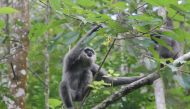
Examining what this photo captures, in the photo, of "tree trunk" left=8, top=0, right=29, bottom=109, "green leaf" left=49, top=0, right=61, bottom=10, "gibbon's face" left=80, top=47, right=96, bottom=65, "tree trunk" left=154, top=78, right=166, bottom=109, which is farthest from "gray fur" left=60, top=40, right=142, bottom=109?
"green leaf" left=49, top=0, right=61, bottom=10

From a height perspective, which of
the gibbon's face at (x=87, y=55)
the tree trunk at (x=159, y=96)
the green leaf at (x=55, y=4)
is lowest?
the tree trunk at (x=159, y=96)

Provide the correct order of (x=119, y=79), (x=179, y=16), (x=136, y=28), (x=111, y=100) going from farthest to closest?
1. (x=119, y=79)
2. (x=111, y=100)
3. (x=136, y=28)
4. (x=179, y=16)

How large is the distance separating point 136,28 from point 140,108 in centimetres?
414

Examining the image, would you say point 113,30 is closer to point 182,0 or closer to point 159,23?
point 159,23

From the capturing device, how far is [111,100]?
5.28 metres

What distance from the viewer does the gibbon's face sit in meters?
7.17

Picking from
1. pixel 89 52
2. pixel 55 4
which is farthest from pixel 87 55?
pixel 55 4

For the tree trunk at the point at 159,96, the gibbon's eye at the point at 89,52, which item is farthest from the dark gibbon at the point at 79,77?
the tree trunk at the point at 159,96

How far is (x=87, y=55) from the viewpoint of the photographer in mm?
7203

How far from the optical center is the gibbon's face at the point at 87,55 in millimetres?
7172

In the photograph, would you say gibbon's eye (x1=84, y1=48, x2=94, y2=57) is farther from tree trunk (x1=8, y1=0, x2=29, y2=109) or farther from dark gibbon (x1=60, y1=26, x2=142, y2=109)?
tree trunk (x1=8, y1=0, x2=29, y2=109)

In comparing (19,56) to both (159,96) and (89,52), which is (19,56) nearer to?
(89,52)

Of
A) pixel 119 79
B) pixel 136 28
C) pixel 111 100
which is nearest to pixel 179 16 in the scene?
pixel 136 28

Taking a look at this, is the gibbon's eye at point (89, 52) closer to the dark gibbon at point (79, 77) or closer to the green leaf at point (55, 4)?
the dark gibbon at point (79, 77)
